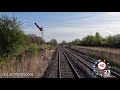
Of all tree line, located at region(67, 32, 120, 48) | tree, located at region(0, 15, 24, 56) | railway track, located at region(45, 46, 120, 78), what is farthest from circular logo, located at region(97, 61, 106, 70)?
tree, located at region(0, 15, 24, 56)

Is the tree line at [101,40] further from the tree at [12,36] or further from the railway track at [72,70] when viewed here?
the tree at [12,36]

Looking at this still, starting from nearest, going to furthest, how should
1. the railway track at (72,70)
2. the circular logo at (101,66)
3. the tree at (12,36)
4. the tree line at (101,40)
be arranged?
the circular logo at (101,66) → the tree line at (101,40) → the tree at (12,36) → the railway track at (72,70)

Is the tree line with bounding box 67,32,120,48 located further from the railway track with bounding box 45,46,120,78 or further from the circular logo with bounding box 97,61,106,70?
the railway track with bounding box 45,46,120,78

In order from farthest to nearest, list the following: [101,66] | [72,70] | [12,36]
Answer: [72,70]
[12,36]
[101,66]

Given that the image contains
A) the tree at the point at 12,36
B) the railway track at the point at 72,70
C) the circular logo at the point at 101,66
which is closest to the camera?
the circular logo at the point at 101,66

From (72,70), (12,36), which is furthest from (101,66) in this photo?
(72,70)

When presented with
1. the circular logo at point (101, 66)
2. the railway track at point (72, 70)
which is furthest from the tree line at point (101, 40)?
the railway track at point (72, 70)

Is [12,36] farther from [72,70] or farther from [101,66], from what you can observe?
[72,70]

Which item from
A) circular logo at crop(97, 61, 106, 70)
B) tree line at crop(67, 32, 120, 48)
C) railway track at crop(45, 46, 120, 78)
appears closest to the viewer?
circular logo at crop(97, 61, 106, 70)

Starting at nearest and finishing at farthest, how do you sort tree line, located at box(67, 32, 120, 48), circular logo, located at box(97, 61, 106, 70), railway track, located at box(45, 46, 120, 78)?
circular logo, located at box(97, 61, 106, 70) → tree line, located at box(67, 32, 120, 48) → railway track, located at box(45, 46, 120, 78)

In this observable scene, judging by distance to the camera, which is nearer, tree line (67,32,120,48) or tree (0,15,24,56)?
tree line (67,32,120,48)
